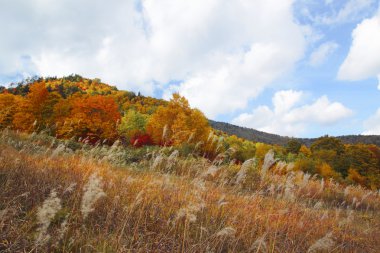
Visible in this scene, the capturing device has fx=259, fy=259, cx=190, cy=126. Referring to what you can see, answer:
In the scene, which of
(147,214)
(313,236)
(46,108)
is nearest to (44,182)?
(147,214)

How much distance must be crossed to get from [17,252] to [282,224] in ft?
12.7

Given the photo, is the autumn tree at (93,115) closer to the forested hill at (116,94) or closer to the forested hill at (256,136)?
the forested hill at (116,94)

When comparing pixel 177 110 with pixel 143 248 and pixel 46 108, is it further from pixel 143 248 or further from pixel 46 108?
pixel 143 248

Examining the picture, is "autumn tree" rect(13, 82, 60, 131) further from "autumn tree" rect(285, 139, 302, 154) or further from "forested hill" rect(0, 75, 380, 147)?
"autumn tree" rect(285, 139, 302, 154)

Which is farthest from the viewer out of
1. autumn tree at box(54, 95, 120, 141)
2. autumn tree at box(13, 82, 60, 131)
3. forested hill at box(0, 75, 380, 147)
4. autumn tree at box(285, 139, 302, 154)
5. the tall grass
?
forested hill at box(0, 75, 380, 147)

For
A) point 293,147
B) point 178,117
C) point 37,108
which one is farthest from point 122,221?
point 293,147

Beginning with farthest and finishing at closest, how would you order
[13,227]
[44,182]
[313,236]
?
[313,236] → [44,182] → [13,227]

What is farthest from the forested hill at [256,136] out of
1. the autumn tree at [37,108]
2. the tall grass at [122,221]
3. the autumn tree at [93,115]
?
the tall grass at [122,221]

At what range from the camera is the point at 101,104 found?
33.1 meters

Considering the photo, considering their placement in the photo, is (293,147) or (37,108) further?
(293,147)

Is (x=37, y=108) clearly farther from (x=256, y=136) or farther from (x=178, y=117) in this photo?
(x=256, y=136)

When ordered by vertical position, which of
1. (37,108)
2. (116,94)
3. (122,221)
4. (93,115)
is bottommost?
(122,221)

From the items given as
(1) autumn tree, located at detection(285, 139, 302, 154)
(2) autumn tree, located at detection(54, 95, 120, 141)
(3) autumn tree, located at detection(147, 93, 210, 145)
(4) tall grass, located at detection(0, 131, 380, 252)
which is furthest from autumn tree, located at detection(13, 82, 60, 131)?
(1) autumn tree, located at detection(285, 139, 302, 154)

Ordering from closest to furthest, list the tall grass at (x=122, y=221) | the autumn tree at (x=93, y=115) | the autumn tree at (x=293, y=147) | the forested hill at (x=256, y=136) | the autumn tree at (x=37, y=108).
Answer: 1. the tall grass at (x=122, y=221)
2. the autumn tree at (x=93, y=115)
3. the autumn tree at (x=37, y=108)
4. the autumn tree at (x=293, y=147)
5. the forested hill at (x=256, y=136)
